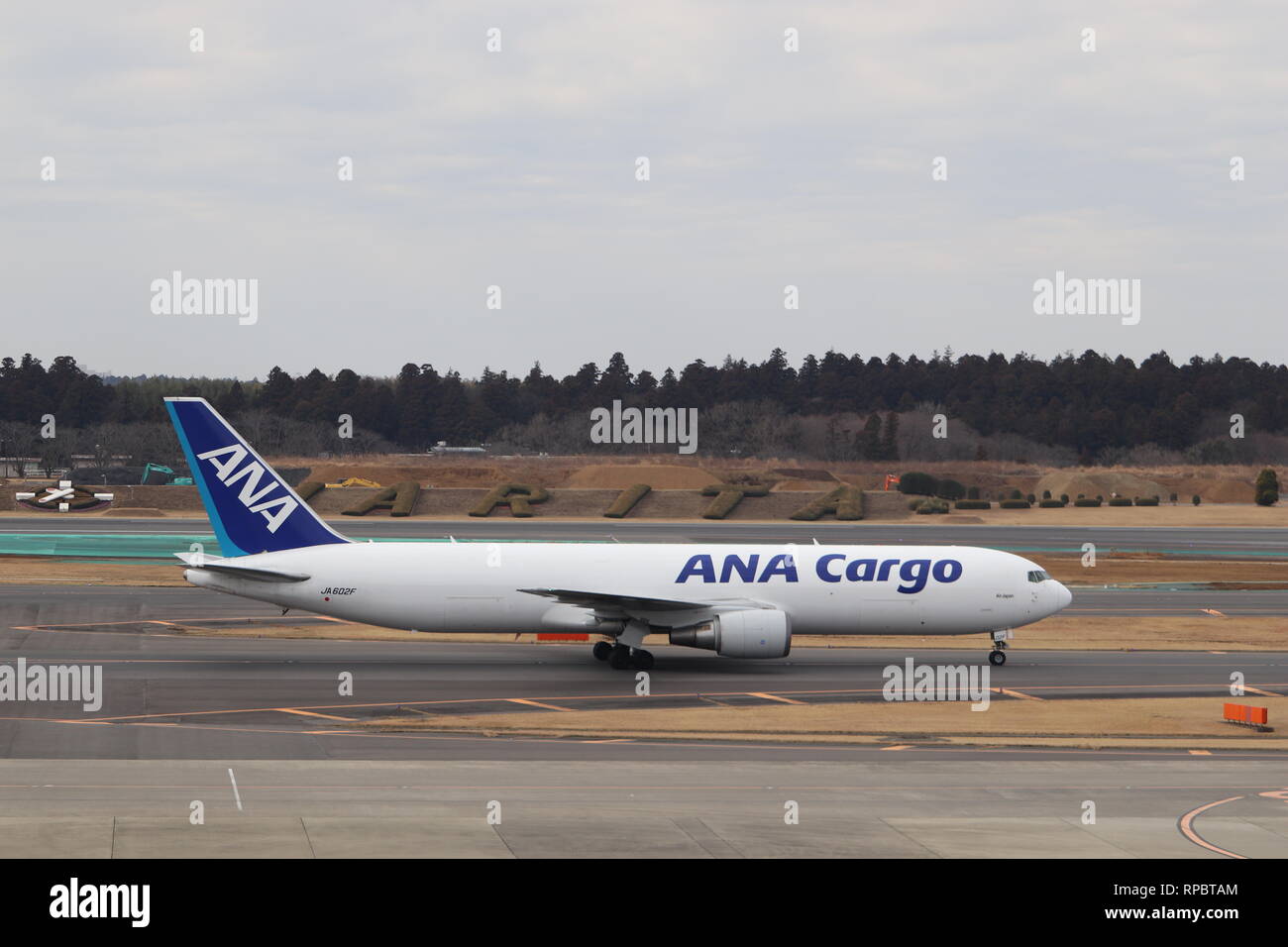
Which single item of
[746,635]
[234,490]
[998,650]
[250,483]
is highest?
[250,483]

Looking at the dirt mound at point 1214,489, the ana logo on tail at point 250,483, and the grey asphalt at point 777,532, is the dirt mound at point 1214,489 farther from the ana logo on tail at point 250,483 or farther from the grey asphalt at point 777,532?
the ana logo on tail at point 250,483

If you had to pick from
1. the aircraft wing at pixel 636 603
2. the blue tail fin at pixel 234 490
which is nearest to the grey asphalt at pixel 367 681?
the aircraft wing at pixel 636 603

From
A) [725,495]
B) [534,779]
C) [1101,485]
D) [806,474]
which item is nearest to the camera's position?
[534,779]

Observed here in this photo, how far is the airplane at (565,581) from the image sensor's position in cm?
4016

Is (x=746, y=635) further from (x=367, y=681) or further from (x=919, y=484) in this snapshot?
(x=919, y=484)

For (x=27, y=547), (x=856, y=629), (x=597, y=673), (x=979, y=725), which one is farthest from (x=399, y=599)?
(x=27, y=547)

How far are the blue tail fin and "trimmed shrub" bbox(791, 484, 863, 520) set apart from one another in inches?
2982

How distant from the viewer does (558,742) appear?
30.0 m

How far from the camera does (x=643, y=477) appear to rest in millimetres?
128125

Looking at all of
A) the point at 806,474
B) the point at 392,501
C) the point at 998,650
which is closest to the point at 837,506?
the point at 806,474

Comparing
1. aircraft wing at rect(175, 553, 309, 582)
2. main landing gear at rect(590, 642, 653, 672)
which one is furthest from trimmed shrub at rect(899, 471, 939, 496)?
aircraft wing at rect(175, 553, 309, 582)

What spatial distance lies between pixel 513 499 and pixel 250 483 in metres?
73.5

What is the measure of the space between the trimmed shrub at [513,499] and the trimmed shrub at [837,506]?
22308mm

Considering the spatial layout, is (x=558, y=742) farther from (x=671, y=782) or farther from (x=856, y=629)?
(x=856, y=629)
